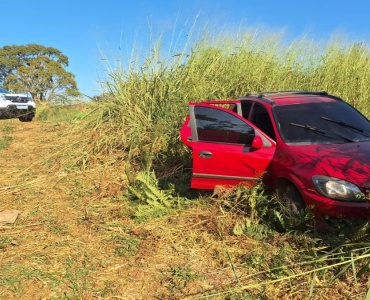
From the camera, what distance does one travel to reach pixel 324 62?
29.3 ft

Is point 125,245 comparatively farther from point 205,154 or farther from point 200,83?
point 200,83

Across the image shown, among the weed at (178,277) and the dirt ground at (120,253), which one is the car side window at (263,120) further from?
the weed at (178,277)

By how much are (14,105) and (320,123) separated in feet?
42.1

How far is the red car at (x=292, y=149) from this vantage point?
344cm

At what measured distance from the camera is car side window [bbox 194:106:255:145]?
4.36 meters

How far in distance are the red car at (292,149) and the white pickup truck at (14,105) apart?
37.8 feet

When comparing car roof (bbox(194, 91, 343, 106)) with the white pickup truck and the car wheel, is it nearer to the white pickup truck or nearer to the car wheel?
the car wheel

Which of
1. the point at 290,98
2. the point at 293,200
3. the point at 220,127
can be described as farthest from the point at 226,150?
the point at 290,98

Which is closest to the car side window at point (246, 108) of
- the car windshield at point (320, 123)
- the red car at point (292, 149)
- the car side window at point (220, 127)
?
the red car at point (292, 149)

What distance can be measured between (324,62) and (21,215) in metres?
7.37

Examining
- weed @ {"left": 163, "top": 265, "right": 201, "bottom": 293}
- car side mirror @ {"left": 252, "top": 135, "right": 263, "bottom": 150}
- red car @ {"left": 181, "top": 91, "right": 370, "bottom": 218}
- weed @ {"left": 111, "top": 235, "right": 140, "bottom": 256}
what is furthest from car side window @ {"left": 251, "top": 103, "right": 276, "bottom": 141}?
weed @ {"left": 111, "top": 235, "right": 140, "bottom": 256}

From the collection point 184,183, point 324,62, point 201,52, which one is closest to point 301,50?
point 324,62

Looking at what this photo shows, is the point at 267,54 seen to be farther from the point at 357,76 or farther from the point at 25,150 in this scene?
the point at 25,150

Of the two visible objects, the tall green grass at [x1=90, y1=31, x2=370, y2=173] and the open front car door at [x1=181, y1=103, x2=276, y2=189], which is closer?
the open front car door at [x1=181, y1=103, x2=276, y2=189]
